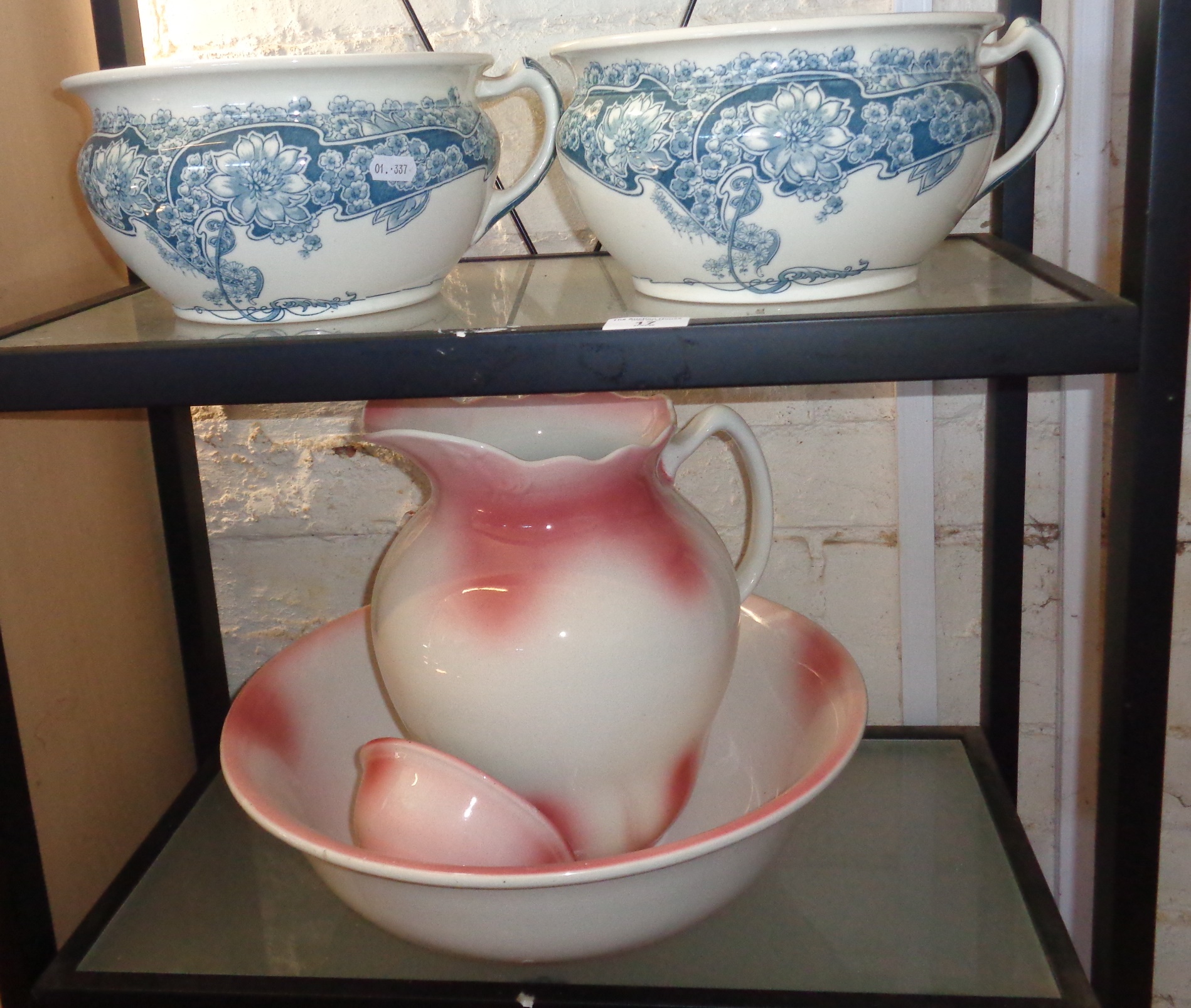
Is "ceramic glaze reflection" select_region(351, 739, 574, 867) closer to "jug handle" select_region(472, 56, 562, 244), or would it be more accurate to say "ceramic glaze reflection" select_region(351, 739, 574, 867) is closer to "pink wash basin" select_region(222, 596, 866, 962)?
"pink wash basin" select_region(222, 596, 866, 962)

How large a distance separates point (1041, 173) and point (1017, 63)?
4.6 inches

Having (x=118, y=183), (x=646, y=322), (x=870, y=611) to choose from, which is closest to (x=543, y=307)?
(x=646, y=322)

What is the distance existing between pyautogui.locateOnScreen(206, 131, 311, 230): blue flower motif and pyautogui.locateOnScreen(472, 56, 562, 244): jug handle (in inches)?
4.5

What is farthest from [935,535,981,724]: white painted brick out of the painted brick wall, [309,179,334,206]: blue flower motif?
[309,179,334,206]: blue flower motif

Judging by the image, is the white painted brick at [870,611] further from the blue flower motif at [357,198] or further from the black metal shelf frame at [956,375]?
the blue flower motif at [357,198]

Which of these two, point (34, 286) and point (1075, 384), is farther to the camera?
point (1075, 384)

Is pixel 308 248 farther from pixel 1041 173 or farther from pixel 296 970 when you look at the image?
pixel 1041 173

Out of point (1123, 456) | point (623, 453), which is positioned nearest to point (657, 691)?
point (623, 453)

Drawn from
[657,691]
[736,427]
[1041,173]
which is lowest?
[657,691]

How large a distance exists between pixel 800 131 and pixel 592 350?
0.39ft

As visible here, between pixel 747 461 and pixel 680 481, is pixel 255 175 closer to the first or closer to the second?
pixel 747 461

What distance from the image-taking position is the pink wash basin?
521 millimetres

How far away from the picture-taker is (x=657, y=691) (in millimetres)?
585

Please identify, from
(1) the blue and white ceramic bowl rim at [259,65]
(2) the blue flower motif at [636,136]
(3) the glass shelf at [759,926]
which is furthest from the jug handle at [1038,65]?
(3) the glass shelf at [759,926]
